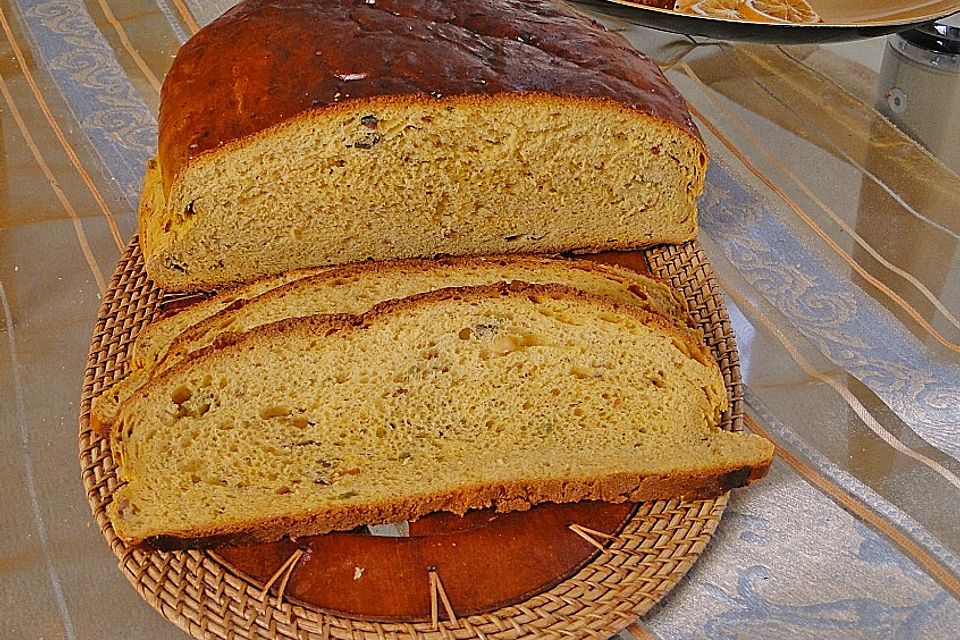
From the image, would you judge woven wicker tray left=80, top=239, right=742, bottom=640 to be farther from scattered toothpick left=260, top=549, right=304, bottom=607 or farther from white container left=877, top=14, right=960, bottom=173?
white container left=877, top=14, right=960, bottom=173

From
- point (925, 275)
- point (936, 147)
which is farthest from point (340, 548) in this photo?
point (936, 147)

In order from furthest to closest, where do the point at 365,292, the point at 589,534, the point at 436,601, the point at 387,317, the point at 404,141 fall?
the point at 404,141
the point at 365,292
the point at 387,317
the point at 589,534
the point at 436,601

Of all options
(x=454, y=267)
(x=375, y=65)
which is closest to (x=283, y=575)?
(x=454, y=267)

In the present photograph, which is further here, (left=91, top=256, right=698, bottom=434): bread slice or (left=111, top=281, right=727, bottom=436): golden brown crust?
(left=91, top=256, right=698, bottom=434): bread slice

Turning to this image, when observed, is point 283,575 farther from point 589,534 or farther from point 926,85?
point 926,85

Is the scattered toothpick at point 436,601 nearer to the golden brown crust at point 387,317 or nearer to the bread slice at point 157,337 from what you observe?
the golden brown crust at point 387,317

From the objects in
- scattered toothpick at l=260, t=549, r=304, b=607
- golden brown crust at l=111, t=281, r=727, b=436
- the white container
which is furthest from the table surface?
golden brown crust at l=111, t=281, r=727, b=436

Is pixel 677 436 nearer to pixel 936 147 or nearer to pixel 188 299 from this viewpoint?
pixel 188 299

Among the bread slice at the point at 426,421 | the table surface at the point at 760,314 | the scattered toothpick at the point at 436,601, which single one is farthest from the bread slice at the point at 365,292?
the scattered toothpick at the point at 436,601
